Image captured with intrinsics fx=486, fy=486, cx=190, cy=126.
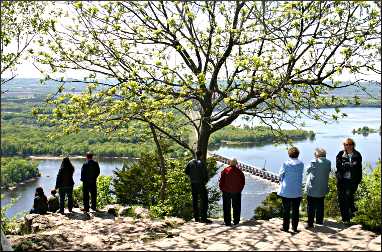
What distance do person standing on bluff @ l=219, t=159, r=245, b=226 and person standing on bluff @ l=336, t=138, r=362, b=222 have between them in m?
1.84

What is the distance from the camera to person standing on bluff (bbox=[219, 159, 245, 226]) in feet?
31.0

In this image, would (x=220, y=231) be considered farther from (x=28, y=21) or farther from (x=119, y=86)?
(x=28, y=21)

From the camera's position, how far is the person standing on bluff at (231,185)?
31.0 feet

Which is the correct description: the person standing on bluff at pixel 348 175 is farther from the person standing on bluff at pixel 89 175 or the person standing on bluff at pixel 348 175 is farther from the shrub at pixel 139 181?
the shrub at pixel 139 181

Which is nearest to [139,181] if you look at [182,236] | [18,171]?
[182,236]

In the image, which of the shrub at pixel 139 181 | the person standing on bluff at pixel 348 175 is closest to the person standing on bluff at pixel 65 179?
the person standing on bluff at pixel 348 175

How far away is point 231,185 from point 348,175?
86.3 inches

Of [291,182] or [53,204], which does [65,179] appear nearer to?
[53,204]

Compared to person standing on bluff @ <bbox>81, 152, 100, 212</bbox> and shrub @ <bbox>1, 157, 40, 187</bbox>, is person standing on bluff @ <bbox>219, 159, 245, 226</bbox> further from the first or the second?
shrub @ <bbox>1, 157, 40, 187</bbox>

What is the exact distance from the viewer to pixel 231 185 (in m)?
9.48

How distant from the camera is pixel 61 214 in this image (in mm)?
Result: 11898

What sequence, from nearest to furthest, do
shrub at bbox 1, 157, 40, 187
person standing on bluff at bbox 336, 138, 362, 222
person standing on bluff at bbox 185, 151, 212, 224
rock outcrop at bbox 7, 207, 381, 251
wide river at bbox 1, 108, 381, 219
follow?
rock outcrop at bbox 7, 207, 381, 251
person standing on bluff at bbox 336, 138, 362, 222
person standing on bluff at bbox 185, 151, 212, 224
wide river at bbox 1, 108, 381, 219
shrub at bbox 1, 157, 40, 187

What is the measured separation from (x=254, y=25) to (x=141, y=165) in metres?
14.2

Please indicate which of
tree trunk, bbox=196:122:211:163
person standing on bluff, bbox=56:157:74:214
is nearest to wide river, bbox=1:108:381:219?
tree trunk, bbox=196:122:211:163
